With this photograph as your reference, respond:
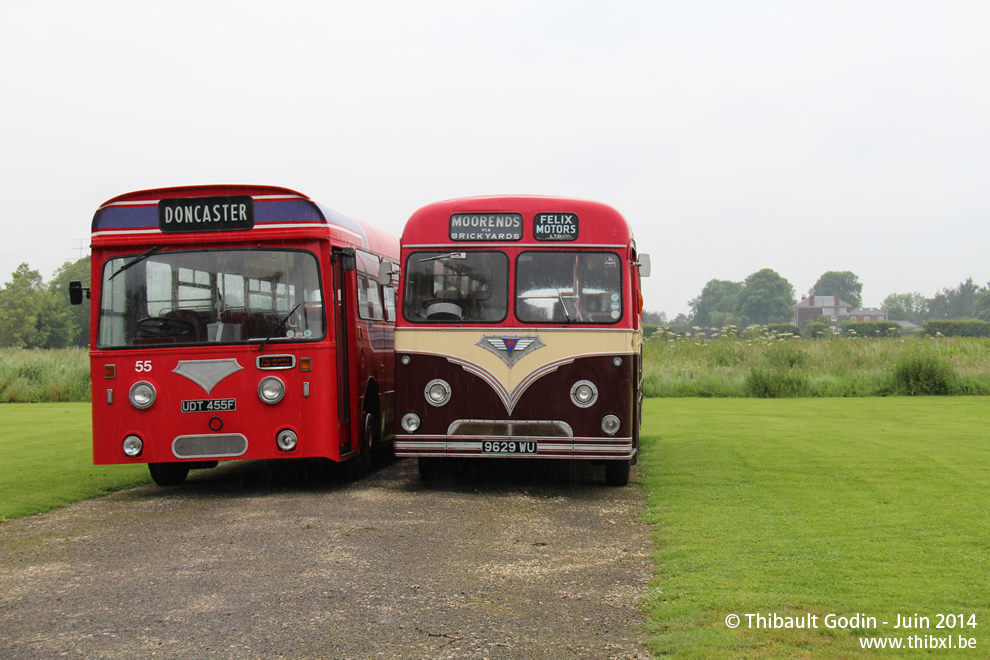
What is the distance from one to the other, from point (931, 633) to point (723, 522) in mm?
3368

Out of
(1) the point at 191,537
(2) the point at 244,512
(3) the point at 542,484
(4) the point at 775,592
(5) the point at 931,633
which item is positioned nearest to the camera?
(5) the point at 931,633

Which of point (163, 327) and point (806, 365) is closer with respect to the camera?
point (163, 327)

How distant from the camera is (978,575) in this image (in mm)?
6191

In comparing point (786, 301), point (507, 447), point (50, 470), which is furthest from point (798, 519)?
point (786, 301)

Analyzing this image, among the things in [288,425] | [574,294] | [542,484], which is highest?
[574,294]

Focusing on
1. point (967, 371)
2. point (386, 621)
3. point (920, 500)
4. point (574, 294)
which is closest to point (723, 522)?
point (920, 500)

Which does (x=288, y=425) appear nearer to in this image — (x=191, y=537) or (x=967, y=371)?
(x=191, y=537)

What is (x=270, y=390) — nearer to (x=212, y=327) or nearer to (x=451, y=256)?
(x=212, y=327)

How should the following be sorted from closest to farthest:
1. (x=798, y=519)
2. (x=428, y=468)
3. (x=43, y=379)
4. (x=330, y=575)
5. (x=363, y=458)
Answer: (x=330, y=575) → (x=798, y=519) → (x=428, y=468) → (x=363, y=458) → (x=43, y=379)

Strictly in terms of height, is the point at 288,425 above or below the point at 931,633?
above

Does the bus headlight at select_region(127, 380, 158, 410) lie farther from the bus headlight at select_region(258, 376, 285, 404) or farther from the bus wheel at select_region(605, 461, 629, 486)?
the bus wheel at select_region(605, 461, 629, 486)

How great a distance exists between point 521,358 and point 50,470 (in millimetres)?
6472

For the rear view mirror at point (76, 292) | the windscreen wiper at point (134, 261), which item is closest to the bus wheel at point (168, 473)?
the rear view mirror at point (76, 292)

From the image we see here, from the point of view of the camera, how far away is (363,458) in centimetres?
1170
